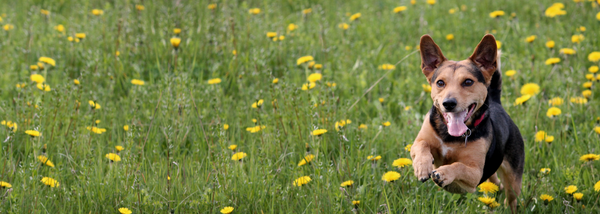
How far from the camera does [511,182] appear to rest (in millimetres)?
3811

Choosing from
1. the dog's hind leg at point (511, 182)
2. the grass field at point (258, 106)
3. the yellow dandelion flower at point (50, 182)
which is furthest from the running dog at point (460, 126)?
the yellow dandelion flower at point (50, 182)

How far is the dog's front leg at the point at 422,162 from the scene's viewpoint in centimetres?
275

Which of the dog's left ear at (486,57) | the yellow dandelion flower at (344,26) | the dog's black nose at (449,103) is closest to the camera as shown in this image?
the dog's black nose at (449,103)

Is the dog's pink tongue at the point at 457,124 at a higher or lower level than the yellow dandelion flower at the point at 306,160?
higher

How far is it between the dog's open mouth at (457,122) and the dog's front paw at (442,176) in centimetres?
25

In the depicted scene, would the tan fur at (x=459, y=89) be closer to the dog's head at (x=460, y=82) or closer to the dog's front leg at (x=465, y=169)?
the dog's head at (x=460, y=82)

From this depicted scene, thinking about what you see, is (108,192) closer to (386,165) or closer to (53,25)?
(386,165)

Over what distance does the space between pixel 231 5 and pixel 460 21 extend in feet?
11.2

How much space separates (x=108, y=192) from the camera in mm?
3662

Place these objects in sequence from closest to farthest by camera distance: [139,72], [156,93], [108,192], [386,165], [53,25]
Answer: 1. [108,192]
2. [386,165]
3. [156,93]
4. [139,72]
5. [53,25]

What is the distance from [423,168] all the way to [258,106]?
2.24 metres

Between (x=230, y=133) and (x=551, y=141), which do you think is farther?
(x=230, y=133)

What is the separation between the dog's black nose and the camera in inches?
112

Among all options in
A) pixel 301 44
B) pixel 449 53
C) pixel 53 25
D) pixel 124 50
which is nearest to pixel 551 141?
pixel 449 53
